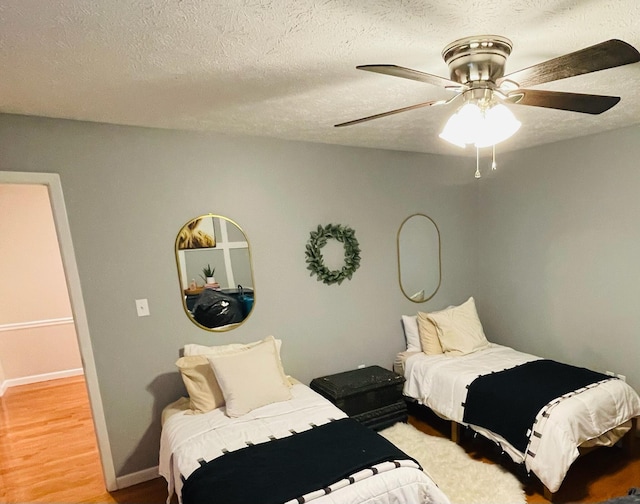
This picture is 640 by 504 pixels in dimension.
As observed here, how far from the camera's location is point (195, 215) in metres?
2.54

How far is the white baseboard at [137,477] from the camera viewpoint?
94.6 inches

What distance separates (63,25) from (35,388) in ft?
15.0

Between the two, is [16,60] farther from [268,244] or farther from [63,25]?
[268,244]

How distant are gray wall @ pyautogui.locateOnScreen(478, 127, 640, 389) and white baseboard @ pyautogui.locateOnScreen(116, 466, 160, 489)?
322 centimetres

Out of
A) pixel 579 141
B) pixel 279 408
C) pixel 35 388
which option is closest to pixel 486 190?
pixel 579 141

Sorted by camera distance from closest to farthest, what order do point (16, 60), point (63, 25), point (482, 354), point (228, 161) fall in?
point (63, 25), point (16, 60), point (228, 161), point (482, 354)

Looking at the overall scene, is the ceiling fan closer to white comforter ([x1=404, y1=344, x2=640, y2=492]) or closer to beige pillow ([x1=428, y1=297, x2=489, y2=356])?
white comforter ([x1=404, y1=344, x2=640, y2=492])

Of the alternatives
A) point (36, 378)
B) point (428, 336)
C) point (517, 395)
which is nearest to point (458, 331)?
point (428, 336)

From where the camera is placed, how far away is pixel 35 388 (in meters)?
4.27

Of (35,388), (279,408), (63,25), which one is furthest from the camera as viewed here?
(35,388)

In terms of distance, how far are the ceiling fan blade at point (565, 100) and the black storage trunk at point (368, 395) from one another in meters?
2.13

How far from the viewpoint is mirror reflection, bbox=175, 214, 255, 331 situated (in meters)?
2.53

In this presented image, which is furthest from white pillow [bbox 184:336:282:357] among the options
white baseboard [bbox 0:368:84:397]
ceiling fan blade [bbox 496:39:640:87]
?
white baseboard [bbox 0:368:84:397]

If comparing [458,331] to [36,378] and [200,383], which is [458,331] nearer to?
[200,383]
